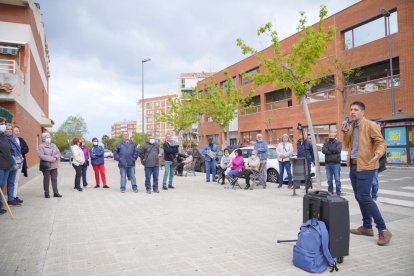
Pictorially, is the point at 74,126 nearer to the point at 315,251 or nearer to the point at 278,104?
the point at 278,104

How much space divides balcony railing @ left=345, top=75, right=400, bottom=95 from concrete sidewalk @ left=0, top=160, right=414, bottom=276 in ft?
66.3

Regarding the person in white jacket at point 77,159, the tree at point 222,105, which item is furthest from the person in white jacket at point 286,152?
the tree at point 222,105

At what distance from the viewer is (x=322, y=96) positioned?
31.7m

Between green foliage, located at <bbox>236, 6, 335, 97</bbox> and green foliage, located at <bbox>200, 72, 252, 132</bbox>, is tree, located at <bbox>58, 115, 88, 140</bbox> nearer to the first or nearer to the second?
green foliage, located at <bbox>200, 72, 252, 132</bbox>

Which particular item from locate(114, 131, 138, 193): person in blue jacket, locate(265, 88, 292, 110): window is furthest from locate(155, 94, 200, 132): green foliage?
locate(114, 131, 138, 193): person in blue jacket

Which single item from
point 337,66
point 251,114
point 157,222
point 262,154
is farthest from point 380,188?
point 251,114

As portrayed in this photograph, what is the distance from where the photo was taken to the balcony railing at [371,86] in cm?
2533

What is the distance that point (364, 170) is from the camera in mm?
5000

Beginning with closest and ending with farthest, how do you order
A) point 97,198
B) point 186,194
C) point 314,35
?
1. point 97,198
2. point 186,194
3. point 314,35

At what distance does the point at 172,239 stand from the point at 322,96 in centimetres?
2905

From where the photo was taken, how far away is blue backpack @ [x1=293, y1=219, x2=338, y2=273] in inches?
158

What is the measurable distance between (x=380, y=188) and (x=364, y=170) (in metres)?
7.38

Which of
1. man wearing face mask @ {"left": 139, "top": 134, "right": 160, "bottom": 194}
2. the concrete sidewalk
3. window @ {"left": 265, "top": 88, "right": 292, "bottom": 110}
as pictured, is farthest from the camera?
window @ {"left": 265, "top": 88, "right": 292, "bottom": 110}

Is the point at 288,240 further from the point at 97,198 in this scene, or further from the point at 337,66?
the point at 337,66
